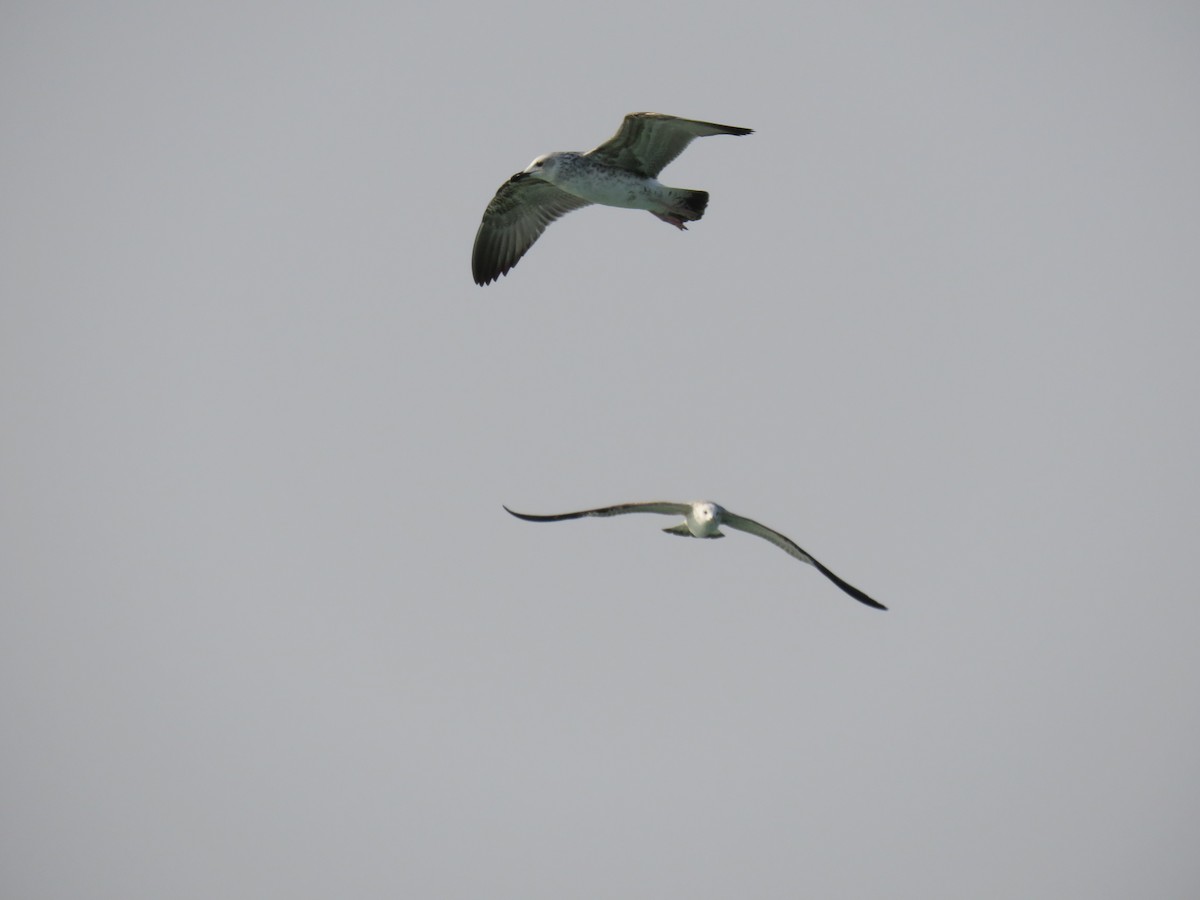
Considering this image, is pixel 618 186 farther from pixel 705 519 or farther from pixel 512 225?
pixel 705 519

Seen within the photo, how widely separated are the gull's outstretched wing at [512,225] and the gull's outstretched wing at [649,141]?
2.21m

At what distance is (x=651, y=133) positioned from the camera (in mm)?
17438

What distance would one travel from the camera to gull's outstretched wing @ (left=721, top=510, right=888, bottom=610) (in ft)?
56.5

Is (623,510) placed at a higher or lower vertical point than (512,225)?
lower

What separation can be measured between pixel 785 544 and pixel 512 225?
596cm

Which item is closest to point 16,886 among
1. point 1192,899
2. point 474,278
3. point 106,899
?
point 106,899

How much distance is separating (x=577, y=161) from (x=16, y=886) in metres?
150

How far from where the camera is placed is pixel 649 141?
17578mm

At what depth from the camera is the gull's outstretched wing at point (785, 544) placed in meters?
17.2

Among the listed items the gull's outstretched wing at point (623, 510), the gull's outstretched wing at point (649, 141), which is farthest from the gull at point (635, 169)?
the gull's outstretched wing at point (623, 510)

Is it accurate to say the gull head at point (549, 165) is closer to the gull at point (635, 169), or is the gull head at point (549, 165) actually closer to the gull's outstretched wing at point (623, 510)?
the gull at point (635, 169)

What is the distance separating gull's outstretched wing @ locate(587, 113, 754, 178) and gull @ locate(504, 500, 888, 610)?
→ 3917 mm

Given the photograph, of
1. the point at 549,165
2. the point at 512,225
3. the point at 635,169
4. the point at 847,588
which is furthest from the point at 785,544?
the point at 512,225

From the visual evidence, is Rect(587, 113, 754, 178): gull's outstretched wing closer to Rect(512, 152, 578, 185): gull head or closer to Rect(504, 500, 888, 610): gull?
Rect(512, 152, 578, 185): gull head
